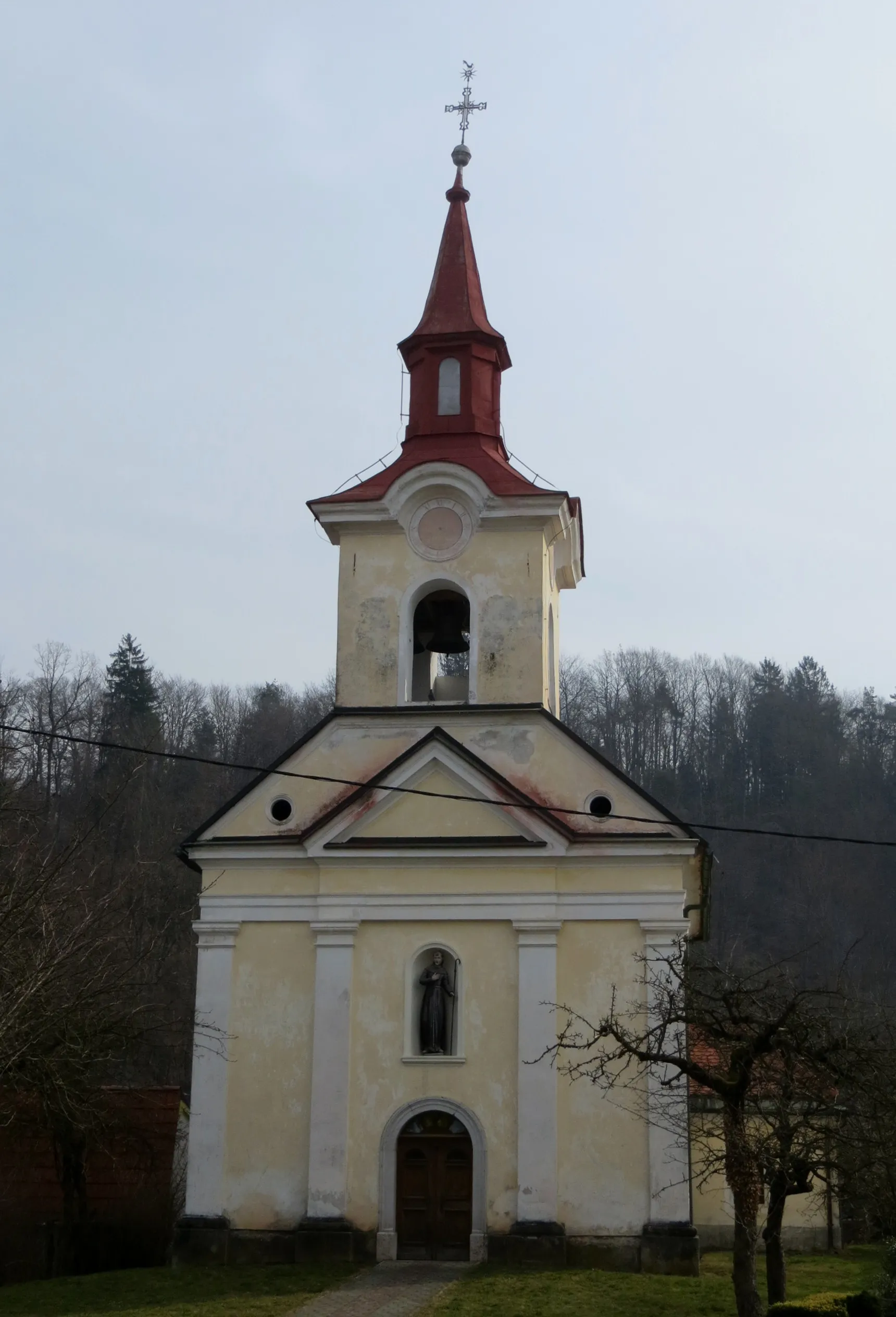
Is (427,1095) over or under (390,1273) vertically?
over

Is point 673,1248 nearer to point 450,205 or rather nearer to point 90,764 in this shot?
point 450,205

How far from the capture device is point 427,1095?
20812mm

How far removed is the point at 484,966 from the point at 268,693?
165 feet

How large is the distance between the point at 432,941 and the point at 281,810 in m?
3.04

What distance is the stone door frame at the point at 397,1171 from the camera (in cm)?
2020

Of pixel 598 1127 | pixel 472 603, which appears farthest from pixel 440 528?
pixel 598 1127

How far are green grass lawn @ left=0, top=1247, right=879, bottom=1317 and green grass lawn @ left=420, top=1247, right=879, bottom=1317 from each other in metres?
0.02

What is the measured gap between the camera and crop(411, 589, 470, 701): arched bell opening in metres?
24.0

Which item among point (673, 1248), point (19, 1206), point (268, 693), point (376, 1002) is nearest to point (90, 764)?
point (268, 693)

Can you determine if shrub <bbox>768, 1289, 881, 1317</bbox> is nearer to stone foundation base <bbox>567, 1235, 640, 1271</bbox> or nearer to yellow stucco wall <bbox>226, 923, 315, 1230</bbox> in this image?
stone foundation base <bbox>567, 1235, 640, 1271</bbox>

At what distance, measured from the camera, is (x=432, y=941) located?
21.4 meters

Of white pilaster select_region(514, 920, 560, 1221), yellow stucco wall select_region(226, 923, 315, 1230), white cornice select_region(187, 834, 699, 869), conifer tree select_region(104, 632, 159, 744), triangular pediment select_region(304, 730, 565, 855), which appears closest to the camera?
white pilaster select_region(514, 920, 560, 1221)

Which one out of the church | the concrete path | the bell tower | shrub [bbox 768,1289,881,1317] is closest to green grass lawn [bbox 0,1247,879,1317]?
the concrete path

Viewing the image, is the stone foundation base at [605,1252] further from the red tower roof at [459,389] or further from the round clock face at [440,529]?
the red tower roof at [459,389]
